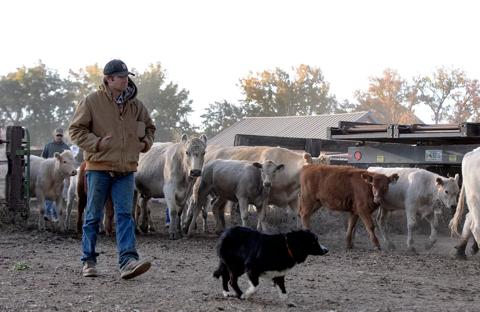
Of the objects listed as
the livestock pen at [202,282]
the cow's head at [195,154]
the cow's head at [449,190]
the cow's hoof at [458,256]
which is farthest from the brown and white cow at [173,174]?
the cow's hoof at [458,256]

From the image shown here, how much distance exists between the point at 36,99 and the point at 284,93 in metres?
24.2

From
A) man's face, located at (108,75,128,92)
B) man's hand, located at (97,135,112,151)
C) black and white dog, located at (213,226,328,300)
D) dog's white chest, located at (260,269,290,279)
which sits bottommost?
dog's white chest, located at (260,269,290,279)

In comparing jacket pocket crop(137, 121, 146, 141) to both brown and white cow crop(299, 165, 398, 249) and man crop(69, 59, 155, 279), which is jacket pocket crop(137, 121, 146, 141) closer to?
man crop(69, 59, 155, 279)

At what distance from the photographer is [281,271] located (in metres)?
6.20

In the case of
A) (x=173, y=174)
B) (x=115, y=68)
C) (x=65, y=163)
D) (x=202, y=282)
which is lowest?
(x=202, y=282)

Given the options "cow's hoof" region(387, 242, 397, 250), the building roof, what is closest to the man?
"cow's hoof" region(387, 242, 397, 250)

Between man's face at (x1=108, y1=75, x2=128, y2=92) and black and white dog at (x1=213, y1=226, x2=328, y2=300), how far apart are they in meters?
1.97

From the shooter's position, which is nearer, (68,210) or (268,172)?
(268,172)

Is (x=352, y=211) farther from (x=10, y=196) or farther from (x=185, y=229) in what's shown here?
(x=10, y=196)

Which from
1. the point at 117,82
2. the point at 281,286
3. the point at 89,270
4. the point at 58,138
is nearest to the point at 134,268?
the point at 89,270

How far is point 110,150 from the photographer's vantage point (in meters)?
7.26

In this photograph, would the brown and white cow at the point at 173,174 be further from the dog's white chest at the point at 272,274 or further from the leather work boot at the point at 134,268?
the dog's white chest at the point at 272,274

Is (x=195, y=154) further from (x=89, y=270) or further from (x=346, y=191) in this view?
(x=89, y=270)

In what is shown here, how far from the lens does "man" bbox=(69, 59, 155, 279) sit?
285 inches
